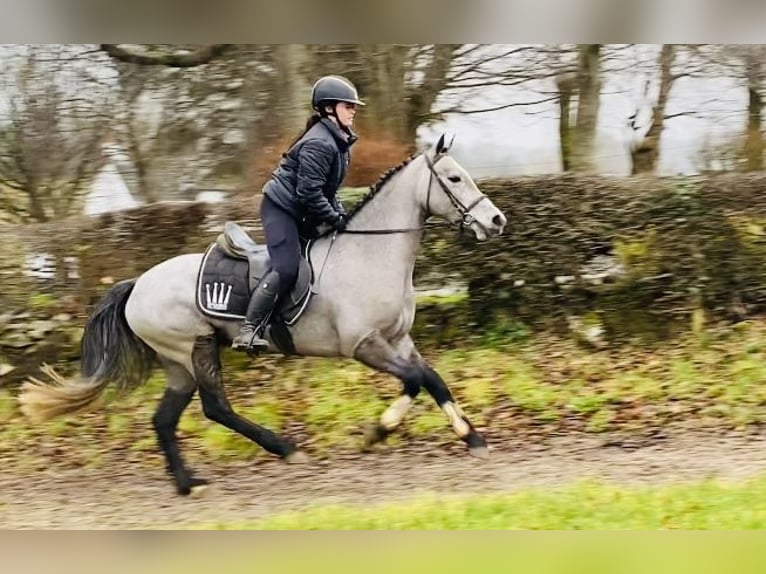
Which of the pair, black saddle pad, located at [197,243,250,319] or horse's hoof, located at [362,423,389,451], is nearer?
black saddle pad, located at [197,243,250,319]

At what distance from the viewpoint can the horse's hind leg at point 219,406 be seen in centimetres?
511

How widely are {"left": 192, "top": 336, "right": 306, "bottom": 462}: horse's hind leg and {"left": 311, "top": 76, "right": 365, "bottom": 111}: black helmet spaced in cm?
137

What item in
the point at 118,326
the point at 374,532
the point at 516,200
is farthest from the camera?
the point at 516,200

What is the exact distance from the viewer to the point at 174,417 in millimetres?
5207

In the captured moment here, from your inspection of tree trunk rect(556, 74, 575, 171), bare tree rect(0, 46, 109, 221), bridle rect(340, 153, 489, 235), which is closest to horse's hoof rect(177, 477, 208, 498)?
bridle rect(340, 153, 489, 235)

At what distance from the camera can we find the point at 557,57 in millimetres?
5457

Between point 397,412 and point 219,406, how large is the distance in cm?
96

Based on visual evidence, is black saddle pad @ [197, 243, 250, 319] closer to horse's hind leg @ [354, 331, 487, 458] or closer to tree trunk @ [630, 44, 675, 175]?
horse's hind leg @ [354, 331, 487, 458]

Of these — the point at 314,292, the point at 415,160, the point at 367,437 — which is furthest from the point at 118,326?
the point at 415,160

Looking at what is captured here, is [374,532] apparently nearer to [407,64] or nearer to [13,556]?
[13,556]

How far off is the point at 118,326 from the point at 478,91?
239 centimetres

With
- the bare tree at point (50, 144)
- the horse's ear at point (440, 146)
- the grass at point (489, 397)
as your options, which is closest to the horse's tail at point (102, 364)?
the grass at point (489, 397)

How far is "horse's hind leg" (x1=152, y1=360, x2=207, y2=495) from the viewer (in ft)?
17.0

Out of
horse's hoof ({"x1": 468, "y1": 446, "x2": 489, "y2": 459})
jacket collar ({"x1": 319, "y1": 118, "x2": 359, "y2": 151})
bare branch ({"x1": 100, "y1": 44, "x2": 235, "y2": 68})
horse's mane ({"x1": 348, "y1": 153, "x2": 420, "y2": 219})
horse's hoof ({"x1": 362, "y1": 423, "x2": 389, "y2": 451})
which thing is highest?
bare branch ({"x1": 100, "y1": 44, "x2": 235, "y2": 68})
